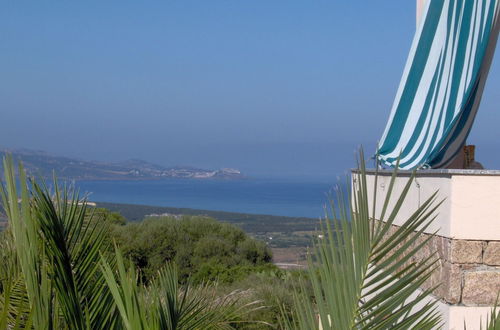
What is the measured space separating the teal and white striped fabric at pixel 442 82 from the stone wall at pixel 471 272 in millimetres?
1064

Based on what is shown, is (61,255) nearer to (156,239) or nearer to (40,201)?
(40,201)

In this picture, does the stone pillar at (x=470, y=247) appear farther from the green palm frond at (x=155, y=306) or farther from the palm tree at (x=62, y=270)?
the palm tree at (x=62, y=270)

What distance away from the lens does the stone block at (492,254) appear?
127 inches

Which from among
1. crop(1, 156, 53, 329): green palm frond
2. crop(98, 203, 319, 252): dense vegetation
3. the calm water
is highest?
crop(1, 156, 53, 329): green palm frond

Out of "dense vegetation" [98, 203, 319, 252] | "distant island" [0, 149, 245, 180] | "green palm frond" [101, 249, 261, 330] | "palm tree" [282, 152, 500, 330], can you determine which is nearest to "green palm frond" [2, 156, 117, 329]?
"green palm frond" [101, 249, 261, 330]

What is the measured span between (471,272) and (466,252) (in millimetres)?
107

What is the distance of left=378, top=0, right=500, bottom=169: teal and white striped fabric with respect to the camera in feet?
13.1

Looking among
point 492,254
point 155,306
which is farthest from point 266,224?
point 155,306

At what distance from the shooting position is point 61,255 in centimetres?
206

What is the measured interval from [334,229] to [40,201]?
3.59 feet

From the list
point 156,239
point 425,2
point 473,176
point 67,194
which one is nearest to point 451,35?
point 425,2

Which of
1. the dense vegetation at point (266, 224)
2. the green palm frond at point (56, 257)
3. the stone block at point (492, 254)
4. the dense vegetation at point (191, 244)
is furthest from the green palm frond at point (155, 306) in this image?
the dense vegetation at point (266, 224)

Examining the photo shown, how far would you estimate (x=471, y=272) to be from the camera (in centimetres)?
322

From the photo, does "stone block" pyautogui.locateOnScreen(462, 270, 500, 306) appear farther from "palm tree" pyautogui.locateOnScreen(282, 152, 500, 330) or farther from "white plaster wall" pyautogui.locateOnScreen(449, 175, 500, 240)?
"palm tree" pyautogui.locateOnScreen(282, 152, 500, 330)
